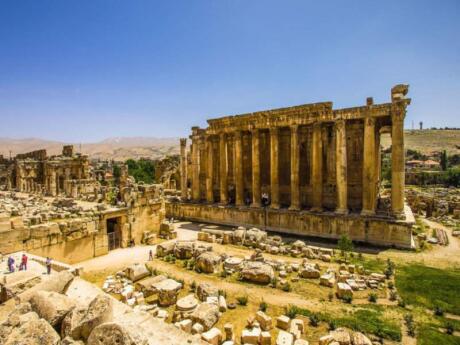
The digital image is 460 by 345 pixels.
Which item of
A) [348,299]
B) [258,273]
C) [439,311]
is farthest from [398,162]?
[258,273]

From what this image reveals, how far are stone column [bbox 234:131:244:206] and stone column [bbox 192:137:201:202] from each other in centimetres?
479

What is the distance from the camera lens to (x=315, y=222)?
1952cm

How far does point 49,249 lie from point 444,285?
60.3 ft

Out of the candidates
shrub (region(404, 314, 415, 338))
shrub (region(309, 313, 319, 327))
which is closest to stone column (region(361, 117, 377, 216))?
shrub (region(404, 314, 415, 338))

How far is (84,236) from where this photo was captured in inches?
605

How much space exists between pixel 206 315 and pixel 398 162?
15491 millimetres

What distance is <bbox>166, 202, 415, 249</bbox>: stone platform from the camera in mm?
16766

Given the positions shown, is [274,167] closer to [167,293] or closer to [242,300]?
[242,300]

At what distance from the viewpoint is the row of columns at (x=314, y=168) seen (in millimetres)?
17453

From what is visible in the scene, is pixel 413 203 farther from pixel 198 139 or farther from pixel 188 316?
pixel 188 316

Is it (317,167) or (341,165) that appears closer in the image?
(341,165)

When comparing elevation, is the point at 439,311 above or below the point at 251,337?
below

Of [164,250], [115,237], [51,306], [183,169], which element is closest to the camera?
[51,306]

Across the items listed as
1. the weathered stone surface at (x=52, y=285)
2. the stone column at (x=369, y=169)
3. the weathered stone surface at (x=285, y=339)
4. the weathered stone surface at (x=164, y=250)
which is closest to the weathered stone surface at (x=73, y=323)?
the weathered stone surface at (x=52, y=285)
